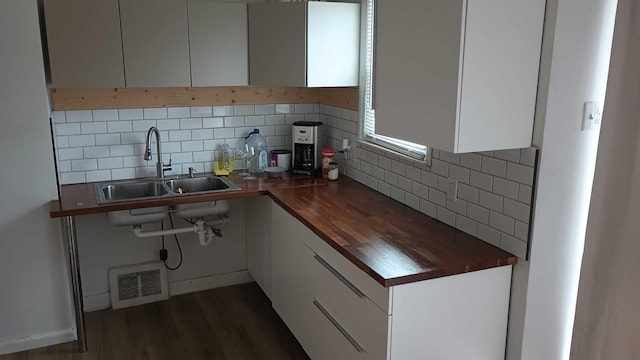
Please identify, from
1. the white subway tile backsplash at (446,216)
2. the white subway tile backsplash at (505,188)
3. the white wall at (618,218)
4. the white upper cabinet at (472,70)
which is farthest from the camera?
the white subway tile backsplash at (446,216)

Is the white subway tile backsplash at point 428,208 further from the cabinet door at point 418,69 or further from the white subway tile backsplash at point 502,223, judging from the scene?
the cabinet door at point 418,69

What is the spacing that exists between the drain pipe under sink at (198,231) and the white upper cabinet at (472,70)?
1.76 m

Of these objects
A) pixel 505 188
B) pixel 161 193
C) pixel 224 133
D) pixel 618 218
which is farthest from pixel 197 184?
pixel 618 218

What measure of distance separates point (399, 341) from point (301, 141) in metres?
1.82

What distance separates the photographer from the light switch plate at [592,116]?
1979 millimetres

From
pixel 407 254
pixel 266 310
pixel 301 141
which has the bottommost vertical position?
pixel 266 310

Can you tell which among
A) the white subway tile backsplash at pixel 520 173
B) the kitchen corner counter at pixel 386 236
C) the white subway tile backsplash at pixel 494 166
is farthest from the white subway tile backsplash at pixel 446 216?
the white subway tile backsplash at pixel 520 173

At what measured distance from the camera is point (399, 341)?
199 centimetres

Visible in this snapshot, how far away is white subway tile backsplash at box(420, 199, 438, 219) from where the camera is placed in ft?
8.51

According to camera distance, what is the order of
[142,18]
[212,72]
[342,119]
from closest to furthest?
1. [142,18]
2. [212,72]
3. [342,119]

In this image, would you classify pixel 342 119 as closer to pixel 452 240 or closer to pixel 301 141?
A: pixel 301 141

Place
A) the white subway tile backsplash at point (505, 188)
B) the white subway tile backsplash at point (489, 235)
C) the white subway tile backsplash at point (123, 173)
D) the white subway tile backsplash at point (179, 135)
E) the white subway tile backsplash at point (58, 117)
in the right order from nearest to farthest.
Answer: the white subway tile backsplash at point (505, 188) → the white subway tile backsplash at point (489, 235) → the white subway tile backsplash at point (58, 117) → the white subway tile backsplash at point (123, 173) → the white subway tile backsplash at point (179, 135)

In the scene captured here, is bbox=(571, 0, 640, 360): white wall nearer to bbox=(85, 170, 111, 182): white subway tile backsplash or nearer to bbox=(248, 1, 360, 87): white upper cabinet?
bbox=(248, 1, 360, 87): white upper cabinet

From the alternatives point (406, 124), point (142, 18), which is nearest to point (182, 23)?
point (142, 18)
